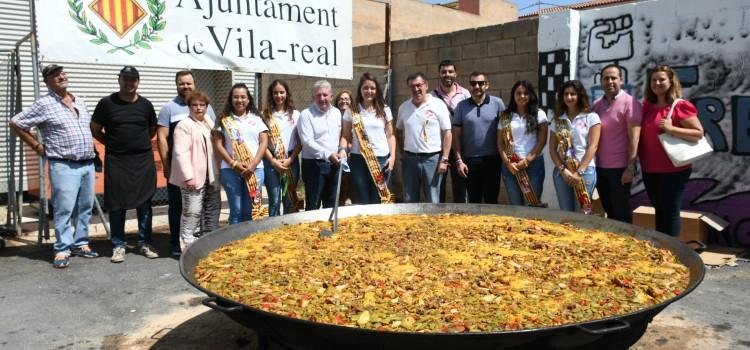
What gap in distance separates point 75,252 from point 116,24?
2.42 meters

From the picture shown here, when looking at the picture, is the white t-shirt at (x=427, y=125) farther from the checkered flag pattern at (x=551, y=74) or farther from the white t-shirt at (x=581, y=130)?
the checkered flag pattern at (x=551, y=74)

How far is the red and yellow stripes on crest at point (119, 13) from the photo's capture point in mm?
5871

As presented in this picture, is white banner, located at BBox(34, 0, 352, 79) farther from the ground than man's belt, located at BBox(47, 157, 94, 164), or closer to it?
farther from the ground

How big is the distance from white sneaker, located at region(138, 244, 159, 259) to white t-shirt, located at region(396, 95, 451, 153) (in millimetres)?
2842

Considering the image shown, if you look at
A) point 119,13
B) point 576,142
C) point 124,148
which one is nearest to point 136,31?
point 119,13

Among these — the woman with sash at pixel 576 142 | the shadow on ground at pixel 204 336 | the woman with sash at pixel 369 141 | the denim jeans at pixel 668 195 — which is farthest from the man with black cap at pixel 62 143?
the denim jeans at pixel 668 195

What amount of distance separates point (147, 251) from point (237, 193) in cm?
129

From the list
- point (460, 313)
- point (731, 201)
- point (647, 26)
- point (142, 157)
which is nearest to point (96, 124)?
point (142, 157)

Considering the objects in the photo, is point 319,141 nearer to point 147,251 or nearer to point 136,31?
point 147,251

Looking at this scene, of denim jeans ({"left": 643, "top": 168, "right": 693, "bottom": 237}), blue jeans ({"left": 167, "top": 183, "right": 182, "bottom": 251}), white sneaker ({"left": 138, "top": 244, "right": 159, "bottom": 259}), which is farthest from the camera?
white sneaker ({"left": 138, "top": 244, "right": 159, "bottom": 259})

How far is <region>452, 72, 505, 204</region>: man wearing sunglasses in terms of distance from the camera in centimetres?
556

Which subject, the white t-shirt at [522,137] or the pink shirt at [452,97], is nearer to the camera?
the white t-shirt at [522,137]

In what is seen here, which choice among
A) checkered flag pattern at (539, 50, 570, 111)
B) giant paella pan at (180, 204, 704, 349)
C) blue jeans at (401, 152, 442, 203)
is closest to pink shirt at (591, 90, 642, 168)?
blue jeans at (401, 152, 442, 203)

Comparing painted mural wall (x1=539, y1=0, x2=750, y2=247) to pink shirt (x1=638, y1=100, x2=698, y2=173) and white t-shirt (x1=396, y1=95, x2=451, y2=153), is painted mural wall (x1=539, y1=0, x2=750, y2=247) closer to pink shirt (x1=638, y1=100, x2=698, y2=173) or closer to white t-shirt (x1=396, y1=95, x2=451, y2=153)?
pink shirt (x1=638, y1=100, x2=698, y2=173)
